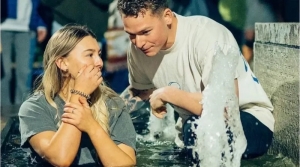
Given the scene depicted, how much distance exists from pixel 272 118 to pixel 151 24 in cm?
128

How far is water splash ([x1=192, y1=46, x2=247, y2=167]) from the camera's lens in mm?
3834

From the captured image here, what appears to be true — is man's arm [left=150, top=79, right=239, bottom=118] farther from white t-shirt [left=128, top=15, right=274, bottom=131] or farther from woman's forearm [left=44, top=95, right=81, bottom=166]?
woman's forearm [left=44, top=95, right=81, bottom=166]

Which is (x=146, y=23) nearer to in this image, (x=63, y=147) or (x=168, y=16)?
(x=168, y=16)

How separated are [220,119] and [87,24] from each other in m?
4.96

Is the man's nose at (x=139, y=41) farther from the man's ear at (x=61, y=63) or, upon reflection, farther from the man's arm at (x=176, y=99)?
the man's ear at (x=61, y=63)

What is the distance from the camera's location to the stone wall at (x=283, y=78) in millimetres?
4145

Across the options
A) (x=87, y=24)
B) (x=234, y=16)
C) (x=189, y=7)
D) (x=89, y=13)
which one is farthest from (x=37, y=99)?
(x=234, y=16)

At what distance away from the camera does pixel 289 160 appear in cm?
418

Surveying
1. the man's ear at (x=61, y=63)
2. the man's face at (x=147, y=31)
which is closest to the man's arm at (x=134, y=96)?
the man's face at (x=147, y=31)

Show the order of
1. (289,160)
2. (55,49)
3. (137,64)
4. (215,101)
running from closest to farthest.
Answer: (55,49) → (215,101) → (289,160) → (137,64)

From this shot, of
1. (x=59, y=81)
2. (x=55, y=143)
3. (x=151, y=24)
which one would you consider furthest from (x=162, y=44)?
(x=55, y=143)

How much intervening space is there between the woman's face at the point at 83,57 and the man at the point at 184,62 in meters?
0.47

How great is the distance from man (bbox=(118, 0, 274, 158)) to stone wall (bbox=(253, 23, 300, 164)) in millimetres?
154

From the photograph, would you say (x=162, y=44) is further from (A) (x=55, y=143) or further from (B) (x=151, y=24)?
(A) (x=55, y=143)
